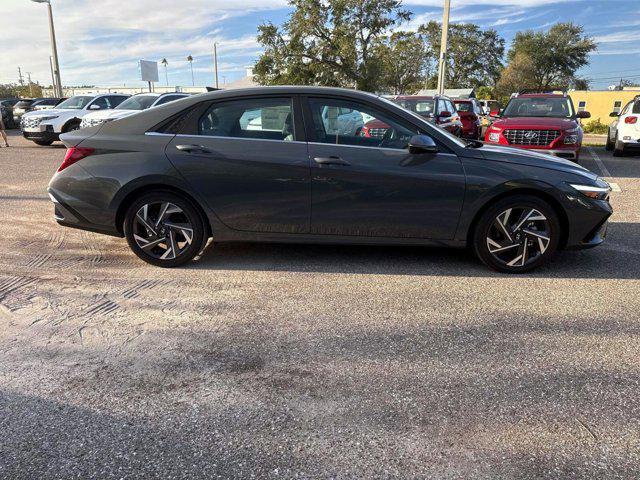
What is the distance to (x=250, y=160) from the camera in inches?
175

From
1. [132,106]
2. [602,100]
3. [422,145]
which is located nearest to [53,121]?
[132,106]

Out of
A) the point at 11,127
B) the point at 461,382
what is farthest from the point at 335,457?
the point at 11,127

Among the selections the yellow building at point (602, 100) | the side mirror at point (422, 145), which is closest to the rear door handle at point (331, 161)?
the side mirror at point (422, 145)

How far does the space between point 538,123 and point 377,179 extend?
6.95 meters

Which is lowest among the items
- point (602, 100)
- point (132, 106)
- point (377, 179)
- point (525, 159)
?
point (377, 179)

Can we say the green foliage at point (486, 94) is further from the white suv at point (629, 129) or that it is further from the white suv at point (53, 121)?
the white suv at point (53, 121)

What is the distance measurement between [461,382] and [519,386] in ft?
Result: 1.02

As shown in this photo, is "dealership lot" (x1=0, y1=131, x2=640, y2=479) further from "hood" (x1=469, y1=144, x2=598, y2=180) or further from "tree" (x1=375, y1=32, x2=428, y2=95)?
"tree" (x1=375, y1=32, x2=428, y2=95)

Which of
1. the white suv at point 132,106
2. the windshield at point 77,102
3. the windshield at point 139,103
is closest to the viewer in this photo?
the white suv at point 132,106

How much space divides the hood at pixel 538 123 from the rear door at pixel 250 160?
6.91 metres

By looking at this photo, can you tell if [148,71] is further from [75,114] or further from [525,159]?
[525,159]

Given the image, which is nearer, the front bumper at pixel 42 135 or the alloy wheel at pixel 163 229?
the alloy wheel at pixel 163 229

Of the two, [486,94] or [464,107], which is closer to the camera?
[464,107]

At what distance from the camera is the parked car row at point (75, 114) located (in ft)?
49.4
